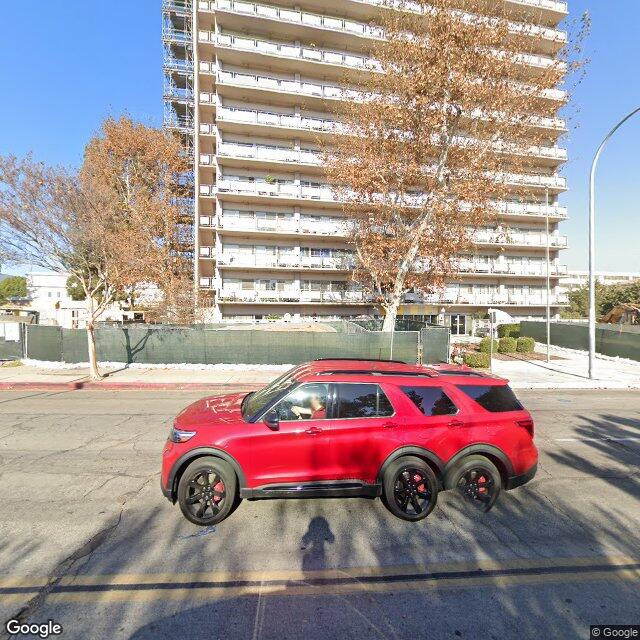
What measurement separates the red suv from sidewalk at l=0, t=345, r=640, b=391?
311 inches

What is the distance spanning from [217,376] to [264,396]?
378 inches

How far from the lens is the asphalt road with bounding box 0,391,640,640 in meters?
2.50

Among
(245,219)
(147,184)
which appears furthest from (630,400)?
(147,184)

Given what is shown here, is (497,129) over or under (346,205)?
over

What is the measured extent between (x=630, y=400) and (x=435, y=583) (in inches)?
444

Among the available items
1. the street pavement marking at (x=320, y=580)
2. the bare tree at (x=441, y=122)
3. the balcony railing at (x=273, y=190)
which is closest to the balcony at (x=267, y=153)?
the balcony railing at (x=273, y=190)

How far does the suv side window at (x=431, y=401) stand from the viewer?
4000mm

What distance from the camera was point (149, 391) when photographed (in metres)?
11.2

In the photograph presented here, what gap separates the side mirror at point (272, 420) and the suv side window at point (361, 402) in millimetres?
667

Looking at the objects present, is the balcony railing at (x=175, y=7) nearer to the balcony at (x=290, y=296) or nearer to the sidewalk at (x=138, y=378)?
the balcony at (x=290, y=296)

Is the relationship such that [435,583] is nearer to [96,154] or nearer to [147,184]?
[147,184]

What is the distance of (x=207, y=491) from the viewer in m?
3.73

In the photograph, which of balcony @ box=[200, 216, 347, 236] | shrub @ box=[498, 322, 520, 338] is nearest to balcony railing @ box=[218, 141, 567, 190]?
balcony @ box=[200, 216, 347, 236]

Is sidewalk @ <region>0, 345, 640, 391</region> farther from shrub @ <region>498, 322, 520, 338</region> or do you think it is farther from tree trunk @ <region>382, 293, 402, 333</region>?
shrub @ <region>498, 322, 520, 338</region>
